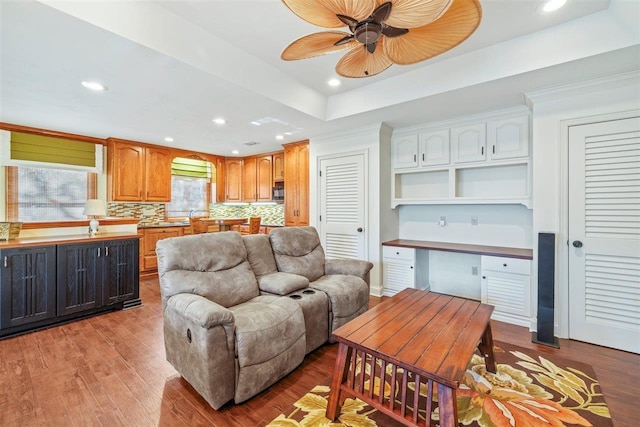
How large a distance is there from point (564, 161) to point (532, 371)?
1973mm

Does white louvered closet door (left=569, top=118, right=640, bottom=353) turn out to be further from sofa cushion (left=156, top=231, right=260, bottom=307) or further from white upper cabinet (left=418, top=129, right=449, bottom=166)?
sofa cushion (left=156, top=231, right=260, bottom=307)

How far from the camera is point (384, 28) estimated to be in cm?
155

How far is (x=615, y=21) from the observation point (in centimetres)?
211

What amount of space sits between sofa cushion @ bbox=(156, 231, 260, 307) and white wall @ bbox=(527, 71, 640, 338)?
117 inches

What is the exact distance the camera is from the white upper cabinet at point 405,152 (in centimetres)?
404

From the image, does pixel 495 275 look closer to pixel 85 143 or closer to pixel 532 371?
pixel 532 371

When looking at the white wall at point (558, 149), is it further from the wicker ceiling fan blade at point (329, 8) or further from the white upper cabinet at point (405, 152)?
the wicker ceiling fan blade at point (329, 8)

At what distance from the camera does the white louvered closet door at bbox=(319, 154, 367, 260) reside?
4.14m

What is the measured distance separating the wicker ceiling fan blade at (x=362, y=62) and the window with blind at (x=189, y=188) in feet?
16.8

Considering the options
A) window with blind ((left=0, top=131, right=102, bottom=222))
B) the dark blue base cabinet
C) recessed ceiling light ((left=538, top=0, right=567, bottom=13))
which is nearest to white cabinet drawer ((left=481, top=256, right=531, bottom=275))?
recessed ceiling light ((left=538, top=0, right=567, bottom=13))

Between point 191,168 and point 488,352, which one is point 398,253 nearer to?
point 488,352

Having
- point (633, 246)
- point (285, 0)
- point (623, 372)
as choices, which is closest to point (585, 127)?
point (633, 246)

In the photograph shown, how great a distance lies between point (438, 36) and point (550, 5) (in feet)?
4.16

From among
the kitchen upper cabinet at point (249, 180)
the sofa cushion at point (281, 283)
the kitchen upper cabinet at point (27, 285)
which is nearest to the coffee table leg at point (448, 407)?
the sofa cushion at point (281, 283)
